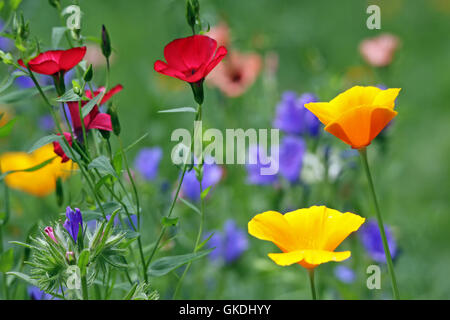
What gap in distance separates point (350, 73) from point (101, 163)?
1.27m

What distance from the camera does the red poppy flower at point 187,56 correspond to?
27.2 inches

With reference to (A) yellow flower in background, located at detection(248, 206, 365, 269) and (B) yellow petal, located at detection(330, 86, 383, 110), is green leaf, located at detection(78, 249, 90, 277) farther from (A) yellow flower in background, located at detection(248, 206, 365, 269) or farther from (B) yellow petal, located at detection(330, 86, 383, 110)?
(B) yellow petal, located at detection(330, 86, 383, 110)

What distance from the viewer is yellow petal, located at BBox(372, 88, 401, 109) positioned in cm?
67

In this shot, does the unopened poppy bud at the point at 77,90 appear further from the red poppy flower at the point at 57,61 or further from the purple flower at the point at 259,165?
the purple flower at the point at 259,165

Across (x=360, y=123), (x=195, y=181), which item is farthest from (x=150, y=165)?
(x=360, y=123)

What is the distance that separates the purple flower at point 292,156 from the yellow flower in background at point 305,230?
499 mm

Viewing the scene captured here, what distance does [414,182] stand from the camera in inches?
73.4

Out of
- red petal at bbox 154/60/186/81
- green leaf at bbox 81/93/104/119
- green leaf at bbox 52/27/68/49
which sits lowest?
green leaf at bbox 81/93/104/119

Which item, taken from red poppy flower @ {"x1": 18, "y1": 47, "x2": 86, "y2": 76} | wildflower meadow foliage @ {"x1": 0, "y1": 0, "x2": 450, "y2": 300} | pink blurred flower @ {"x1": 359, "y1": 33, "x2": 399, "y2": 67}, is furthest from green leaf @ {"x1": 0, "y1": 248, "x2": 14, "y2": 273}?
pink blurred flower @ {"x1": 359, "y1": 33, "x2": 399, "y2": 67}

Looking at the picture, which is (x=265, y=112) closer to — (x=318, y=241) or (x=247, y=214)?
(x=247, y=214)

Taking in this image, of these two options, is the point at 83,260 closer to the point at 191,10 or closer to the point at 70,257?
the point at 70,257

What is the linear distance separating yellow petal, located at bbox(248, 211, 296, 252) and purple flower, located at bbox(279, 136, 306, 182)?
0.53 metres

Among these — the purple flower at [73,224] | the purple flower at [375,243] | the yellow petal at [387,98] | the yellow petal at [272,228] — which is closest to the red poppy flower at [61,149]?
the purple flower at [73,224]

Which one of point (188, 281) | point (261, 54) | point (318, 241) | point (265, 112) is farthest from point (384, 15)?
point (318, 241)
